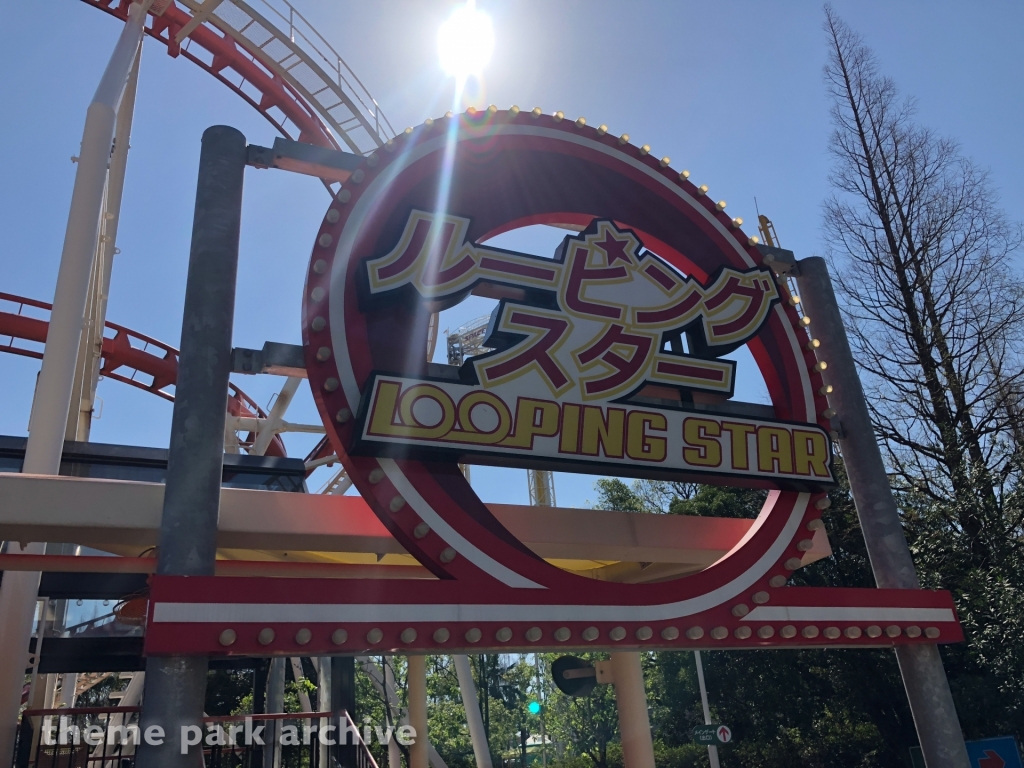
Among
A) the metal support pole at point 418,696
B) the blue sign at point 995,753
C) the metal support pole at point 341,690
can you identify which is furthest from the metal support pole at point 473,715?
the blue sign at point 995,753

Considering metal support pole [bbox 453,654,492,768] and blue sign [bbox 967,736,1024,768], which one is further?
metal support pole [bbox 453,654,492,768]

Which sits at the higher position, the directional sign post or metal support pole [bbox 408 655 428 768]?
metal support pole [bbox 408 655 428 768]

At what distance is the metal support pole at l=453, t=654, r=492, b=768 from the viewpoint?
583 inches

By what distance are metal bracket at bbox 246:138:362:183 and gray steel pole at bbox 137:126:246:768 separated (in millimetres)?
196

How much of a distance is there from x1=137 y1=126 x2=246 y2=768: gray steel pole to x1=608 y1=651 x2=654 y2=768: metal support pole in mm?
5771

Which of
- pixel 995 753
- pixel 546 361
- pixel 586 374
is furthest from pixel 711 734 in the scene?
pixel 546 361

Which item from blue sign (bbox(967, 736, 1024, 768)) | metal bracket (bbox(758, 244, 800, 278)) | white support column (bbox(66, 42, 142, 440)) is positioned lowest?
blue sign (bbox(967, 736, 1024, 768))

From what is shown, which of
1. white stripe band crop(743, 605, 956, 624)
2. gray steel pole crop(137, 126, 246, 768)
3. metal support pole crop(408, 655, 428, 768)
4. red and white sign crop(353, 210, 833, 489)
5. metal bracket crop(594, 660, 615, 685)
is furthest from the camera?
metal support pole crop(408, 655, 428, 768)

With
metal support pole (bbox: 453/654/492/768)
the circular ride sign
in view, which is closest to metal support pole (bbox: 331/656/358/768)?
the circular ride sign

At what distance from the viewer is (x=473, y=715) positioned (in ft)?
49.6

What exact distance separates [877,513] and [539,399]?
354cm

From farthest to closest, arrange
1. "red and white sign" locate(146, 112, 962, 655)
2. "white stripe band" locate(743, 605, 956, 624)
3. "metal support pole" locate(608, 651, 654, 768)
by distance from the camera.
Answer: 1. "metal support pole" locate(608, 651, 654, 768)
2. "white stripe band" locate(743, 605, 956, 624)
3. "red and white sign" locate(146, 112, 962, 655)

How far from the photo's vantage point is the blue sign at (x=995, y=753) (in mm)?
6391

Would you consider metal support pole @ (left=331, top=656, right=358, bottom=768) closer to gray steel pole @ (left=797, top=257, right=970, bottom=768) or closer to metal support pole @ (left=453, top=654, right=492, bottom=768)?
metal support pole @ (left=453, top=654, right=492, bottom=768)
